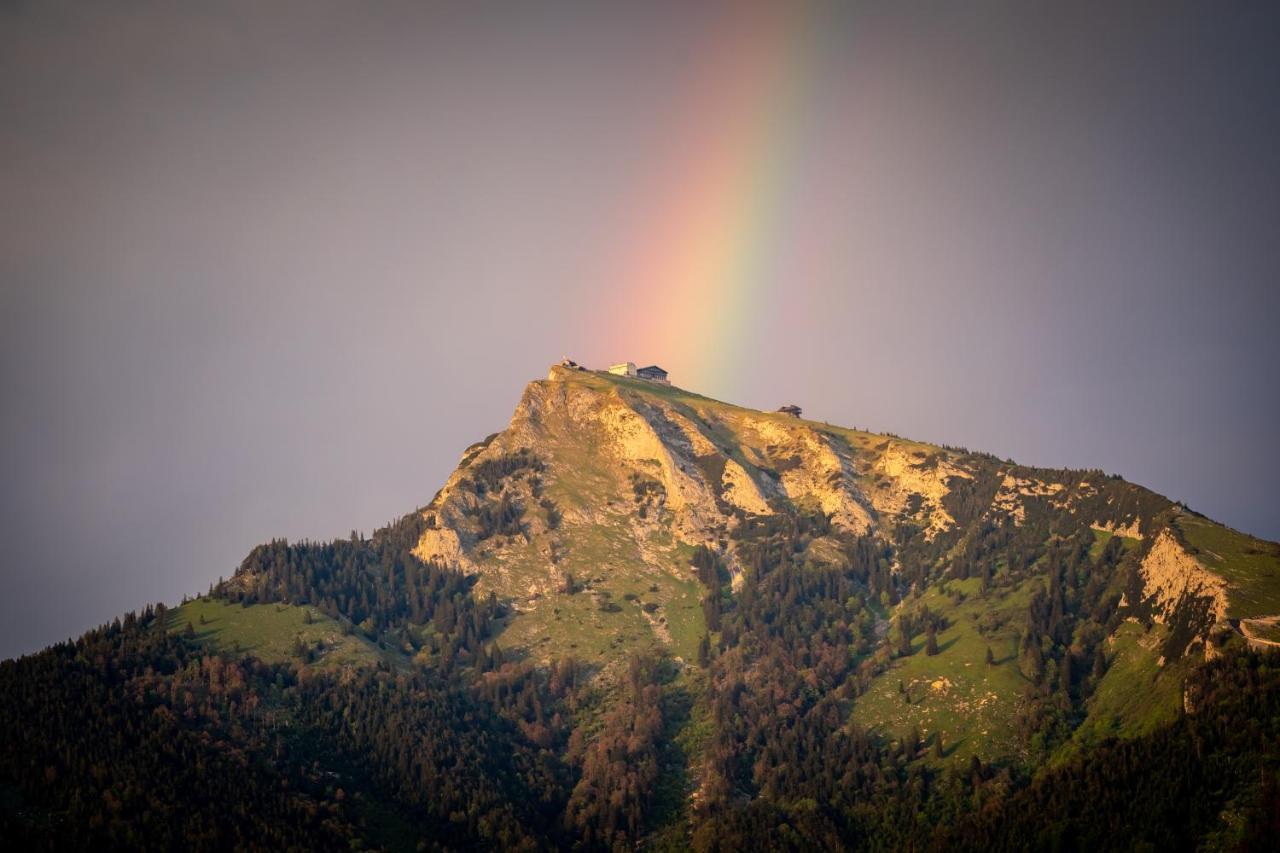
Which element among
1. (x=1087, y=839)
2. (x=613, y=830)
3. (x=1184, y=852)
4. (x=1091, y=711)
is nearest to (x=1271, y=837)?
(x=1184, y=852)

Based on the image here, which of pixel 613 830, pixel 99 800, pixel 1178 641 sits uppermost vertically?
pixel 1178 641

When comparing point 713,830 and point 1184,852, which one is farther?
point 713,830

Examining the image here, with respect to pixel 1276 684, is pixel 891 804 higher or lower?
lower

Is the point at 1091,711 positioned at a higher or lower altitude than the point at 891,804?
higher

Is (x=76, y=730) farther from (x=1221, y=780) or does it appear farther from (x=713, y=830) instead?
(x=1221, y=780)

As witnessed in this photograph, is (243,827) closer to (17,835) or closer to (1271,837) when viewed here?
(17,835)

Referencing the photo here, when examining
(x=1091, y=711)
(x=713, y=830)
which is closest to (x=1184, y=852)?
(x=1091, y=711)

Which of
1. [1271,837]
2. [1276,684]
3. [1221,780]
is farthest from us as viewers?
[1276,684]

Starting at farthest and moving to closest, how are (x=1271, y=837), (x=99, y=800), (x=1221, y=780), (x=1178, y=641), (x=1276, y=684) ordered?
1. (x=1178, y=641)
2. (x=99, y=800)
3. (x=1276, y=684)
4. (x=1221, y=780)
5. (x=1271, y=837)

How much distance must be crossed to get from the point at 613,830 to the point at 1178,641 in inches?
4472

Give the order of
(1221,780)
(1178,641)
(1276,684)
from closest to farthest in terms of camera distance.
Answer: (1221,780), (1276,684), (1178,641)

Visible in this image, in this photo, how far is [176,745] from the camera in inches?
7830

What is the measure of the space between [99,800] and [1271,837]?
183797mm

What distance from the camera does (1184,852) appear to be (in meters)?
150
